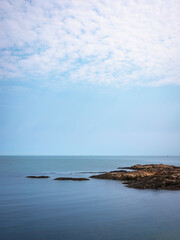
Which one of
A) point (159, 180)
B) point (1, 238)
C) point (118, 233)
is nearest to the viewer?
point (1, 238)

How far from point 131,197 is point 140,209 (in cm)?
514

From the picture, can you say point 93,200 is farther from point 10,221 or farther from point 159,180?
point 159,180

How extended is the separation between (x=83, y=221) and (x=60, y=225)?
5.83ft

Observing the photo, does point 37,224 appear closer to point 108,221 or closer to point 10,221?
point 10,221

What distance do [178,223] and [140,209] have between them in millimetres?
4323

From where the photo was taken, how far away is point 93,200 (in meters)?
23.0

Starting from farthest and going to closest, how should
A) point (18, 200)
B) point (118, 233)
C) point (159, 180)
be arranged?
point (159, 180) < point (18, 200) < point (118, 233)

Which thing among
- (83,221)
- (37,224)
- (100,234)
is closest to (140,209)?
(83,221)

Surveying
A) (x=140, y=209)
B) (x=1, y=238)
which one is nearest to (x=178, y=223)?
(x=140, y=209)

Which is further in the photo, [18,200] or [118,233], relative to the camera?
[18,200]

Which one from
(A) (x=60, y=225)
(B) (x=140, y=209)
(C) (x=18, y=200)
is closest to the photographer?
(A) (x=60, y=225)

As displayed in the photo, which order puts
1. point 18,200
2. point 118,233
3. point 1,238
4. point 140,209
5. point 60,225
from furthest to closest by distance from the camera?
point 18,200, point 140,209, point 60,225, point 118,233, point 1,238

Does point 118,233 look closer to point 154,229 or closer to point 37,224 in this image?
point 154,229

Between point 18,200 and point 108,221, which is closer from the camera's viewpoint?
point 108,221
